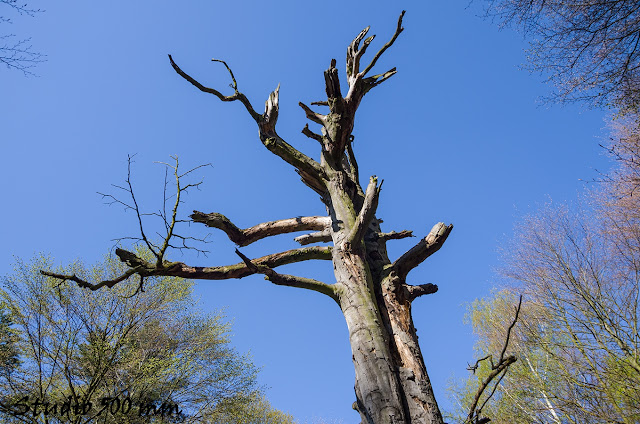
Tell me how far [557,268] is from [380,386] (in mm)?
6468

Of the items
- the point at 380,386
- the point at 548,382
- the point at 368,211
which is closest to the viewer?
the point at 380,386

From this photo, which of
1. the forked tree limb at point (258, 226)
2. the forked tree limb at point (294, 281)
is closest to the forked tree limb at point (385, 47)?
the forked tree limb at point (258, 226)

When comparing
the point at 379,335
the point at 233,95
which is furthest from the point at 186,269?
the point at 233,95

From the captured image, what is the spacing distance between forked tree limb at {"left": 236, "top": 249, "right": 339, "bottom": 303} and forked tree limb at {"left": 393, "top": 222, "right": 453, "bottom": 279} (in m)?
0.63

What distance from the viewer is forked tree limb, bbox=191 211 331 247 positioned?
378cm

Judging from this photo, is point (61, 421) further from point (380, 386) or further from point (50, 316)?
point (380, 386)

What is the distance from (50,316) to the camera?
24.6 feet

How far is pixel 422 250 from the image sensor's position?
11.3ft

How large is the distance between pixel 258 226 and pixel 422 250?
67.1 inches

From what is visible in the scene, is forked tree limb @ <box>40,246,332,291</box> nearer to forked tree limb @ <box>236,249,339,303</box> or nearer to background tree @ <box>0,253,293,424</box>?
forked tree limb @ <box>236,249,339,303</box>

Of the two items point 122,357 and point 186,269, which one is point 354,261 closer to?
point 186,269

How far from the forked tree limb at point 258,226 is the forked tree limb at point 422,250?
101 cm

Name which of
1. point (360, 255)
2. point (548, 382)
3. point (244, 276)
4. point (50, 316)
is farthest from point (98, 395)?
point (548, 382)

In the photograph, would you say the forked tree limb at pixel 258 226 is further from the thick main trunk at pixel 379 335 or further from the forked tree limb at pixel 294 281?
the forked tree limb at pixel 294 281
